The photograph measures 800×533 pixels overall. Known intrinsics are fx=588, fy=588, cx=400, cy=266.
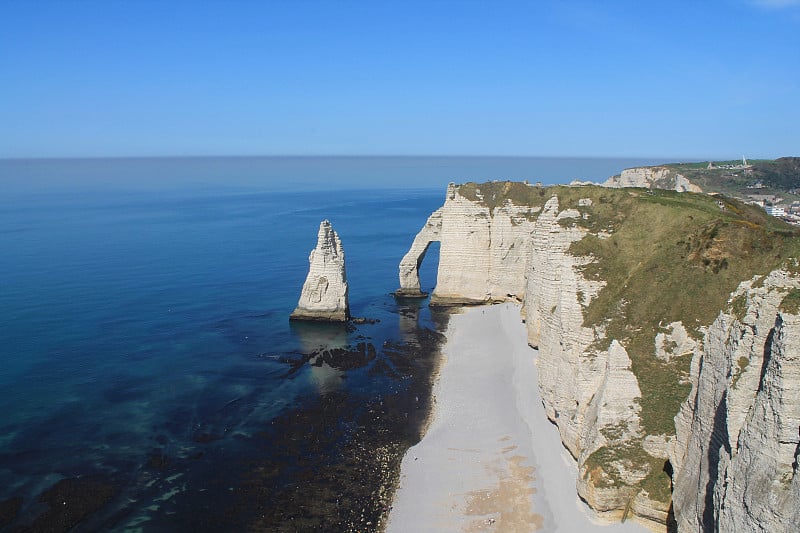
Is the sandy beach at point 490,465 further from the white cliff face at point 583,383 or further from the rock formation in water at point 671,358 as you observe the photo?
the rock formation in water at point 671,358

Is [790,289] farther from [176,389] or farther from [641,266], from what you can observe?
[176,389]

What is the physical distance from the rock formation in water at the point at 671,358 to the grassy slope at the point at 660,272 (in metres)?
0.06

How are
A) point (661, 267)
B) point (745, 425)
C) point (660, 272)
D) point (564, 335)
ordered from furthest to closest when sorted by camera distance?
1. point (564, 335)
2. point (661, 267)
3. point (660, 272)
4. point (745, 425)

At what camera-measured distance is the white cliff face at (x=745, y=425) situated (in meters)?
15.5

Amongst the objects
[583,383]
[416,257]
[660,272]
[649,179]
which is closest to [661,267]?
[660,272]

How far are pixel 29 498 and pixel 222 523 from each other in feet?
29.3

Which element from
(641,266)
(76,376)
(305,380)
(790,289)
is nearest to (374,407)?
(305,380)

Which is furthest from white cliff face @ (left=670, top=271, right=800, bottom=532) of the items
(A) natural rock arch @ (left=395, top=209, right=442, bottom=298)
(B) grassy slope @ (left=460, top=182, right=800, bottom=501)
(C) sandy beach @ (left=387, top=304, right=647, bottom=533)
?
(A) natural rock arch @ (left=395, top=209, right=442, bottom=298)

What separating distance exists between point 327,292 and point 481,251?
16.4 m

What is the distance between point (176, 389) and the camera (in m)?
38.0

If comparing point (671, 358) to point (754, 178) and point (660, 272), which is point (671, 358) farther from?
point (754, 178)

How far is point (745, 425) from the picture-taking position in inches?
666

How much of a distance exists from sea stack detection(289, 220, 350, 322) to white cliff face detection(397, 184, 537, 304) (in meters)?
11.4

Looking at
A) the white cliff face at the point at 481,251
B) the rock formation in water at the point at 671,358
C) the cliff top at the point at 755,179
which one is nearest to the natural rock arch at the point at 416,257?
the white cliff face at the point at 481,251
